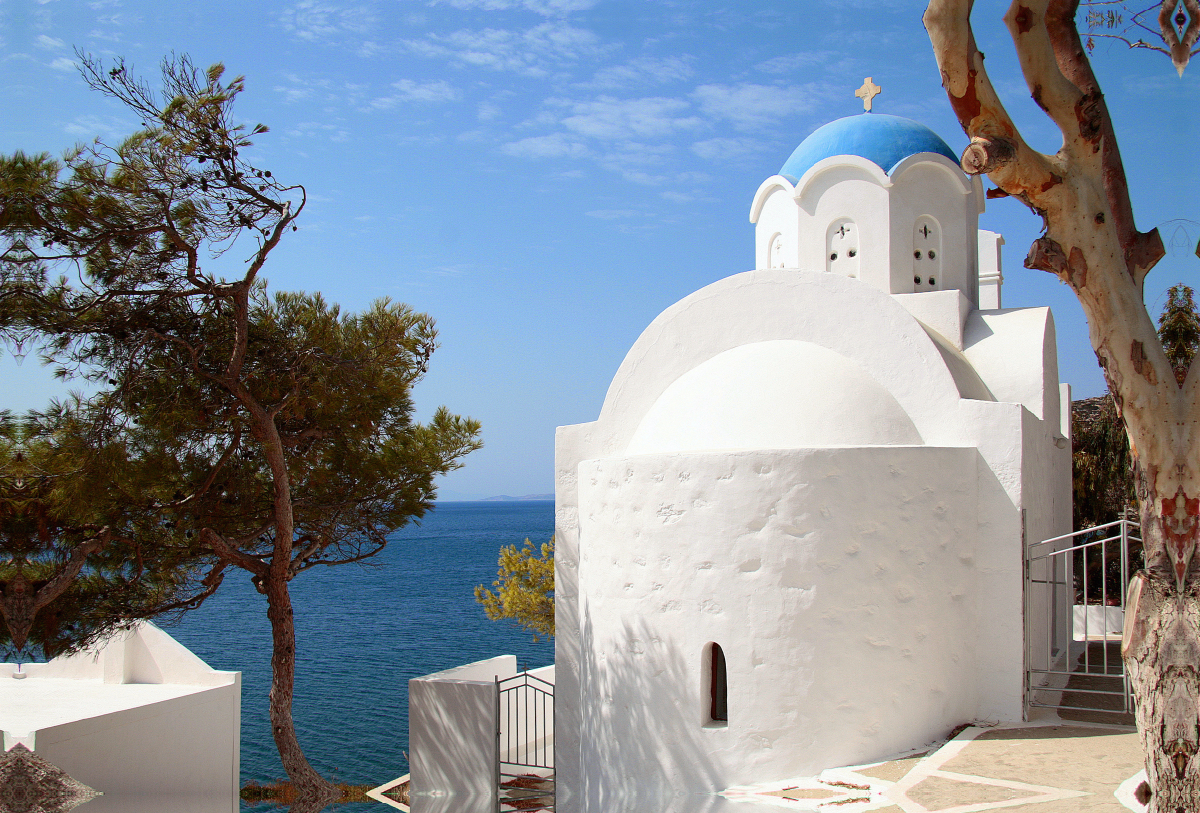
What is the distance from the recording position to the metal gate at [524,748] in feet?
32.1

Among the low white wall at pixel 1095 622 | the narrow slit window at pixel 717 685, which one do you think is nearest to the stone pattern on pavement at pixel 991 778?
the narrow slit window at pixel 717 685

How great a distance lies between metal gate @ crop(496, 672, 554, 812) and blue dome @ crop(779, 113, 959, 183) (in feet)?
22.6

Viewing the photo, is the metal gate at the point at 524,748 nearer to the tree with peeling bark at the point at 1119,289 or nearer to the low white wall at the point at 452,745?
the low white wall at the point at 452,745

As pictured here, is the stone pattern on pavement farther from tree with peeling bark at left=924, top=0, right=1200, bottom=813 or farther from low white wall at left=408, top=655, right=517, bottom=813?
low white wall at left=408, top=655, right=517, bottom=813

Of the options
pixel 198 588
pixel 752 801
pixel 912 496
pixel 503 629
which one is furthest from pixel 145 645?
pixel 503 629

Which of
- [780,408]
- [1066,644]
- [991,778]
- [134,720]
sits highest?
[780,408]

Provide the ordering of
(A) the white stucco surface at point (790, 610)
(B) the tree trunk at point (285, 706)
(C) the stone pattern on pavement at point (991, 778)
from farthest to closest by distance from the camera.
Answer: (B) the tree trunk at point (285, 706) < (A) the white stucco surface at point (790, 610) < (C) the stone pattern on pavement at point (991, 778)

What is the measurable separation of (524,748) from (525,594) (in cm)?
429

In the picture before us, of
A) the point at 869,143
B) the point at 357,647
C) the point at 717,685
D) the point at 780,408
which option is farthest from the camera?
the point at 357,647

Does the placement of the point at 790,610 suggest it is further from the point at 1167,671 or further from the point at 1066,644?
the point at 1066,644

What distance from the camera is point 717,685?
7195 mm

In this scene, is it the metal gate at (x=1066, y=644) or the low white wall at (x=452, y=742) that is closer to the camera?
the metal gate at (x=1066, y=644)

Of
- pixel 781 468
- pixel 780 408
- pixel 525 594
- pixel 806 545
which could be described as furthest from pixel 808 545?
pixel 525 594

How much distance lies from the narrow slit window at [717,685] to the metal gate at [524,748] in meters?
3.23
